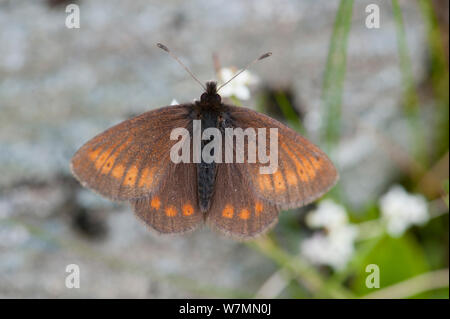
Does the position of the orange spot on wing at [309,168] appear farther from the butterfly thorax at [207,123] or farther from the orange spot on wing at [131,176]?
the orange spot on wing at [131,176]

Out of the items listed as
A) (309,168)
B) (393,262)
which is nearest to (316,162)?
(309,168)

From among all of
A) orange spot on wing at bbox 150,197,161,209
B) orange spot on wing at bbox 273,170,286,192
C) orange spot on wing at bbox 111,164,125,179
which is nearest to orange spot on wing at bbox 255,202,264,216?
orange spot on wing at bbox 273,170,286,192

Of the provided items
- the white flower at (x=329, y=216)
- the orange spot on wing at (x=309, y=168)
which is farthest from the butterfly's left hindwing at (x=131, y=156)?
the white flower at (x=329, y=216)

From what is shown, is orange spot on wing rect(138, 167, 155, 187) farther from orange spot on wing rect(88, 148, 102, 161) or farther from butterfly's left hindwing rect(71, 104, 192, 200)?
orange spot on wing rect(88, 148, 102, 161)

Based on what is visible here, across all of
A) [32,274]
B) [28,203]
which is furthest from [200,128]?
[32,274]

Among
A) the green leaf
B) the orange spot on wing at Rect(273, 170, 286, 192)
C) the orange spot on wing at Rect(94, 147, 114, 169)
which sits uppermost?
the orange spot on wing at Rect(94, 147, 114, 169)

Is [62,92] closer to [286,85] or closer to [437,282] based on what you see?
[286,85]

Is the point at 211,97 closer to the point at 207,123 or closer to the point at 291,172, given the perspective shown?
the point at 207,123
